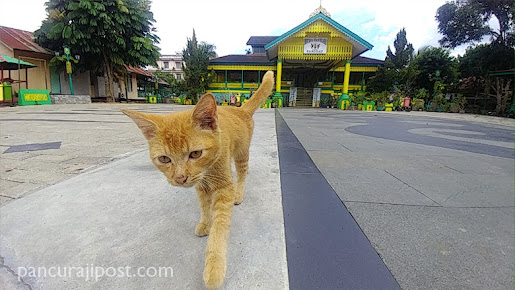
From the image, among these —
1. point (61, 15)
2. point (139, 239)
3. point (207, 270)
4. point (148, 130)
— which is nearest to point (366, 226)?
point (207, 270)

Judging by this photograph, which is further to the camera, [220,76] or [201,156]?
[220,76]

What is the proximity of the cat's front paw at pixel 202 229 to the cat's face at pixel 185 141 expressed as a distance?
0.28 metres

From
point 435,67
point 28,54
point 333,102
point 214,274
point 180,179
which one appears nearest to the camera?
point 214,274

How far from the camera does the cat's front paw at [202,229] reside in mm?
1332

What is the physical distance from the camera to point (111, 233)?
1300 millimetres

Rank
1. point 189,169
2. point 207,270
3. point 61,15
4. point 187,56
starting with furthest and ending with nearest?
point 187,56, point 61,15, point 189,169, point 207,270

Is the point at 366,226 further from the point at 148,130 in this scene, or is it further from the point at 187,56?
the point at 187,56

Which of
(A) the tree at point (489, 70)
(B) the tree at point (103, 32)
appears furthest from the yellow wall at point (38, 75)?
(A) the tree at point (489, 70)

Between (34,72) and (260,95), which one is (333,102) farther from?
(34,72)

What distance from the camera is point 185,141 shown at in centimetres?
129

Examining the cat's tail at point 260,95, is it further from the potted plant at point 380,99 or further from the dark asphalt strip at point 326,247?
the potted plant at point 380,99

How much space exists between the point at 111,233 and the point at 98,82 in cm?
2668

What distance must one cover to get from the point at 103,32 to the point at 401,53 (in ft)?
86.1

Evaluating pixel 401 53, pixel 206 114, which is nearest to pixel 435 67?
pixel 401 53
